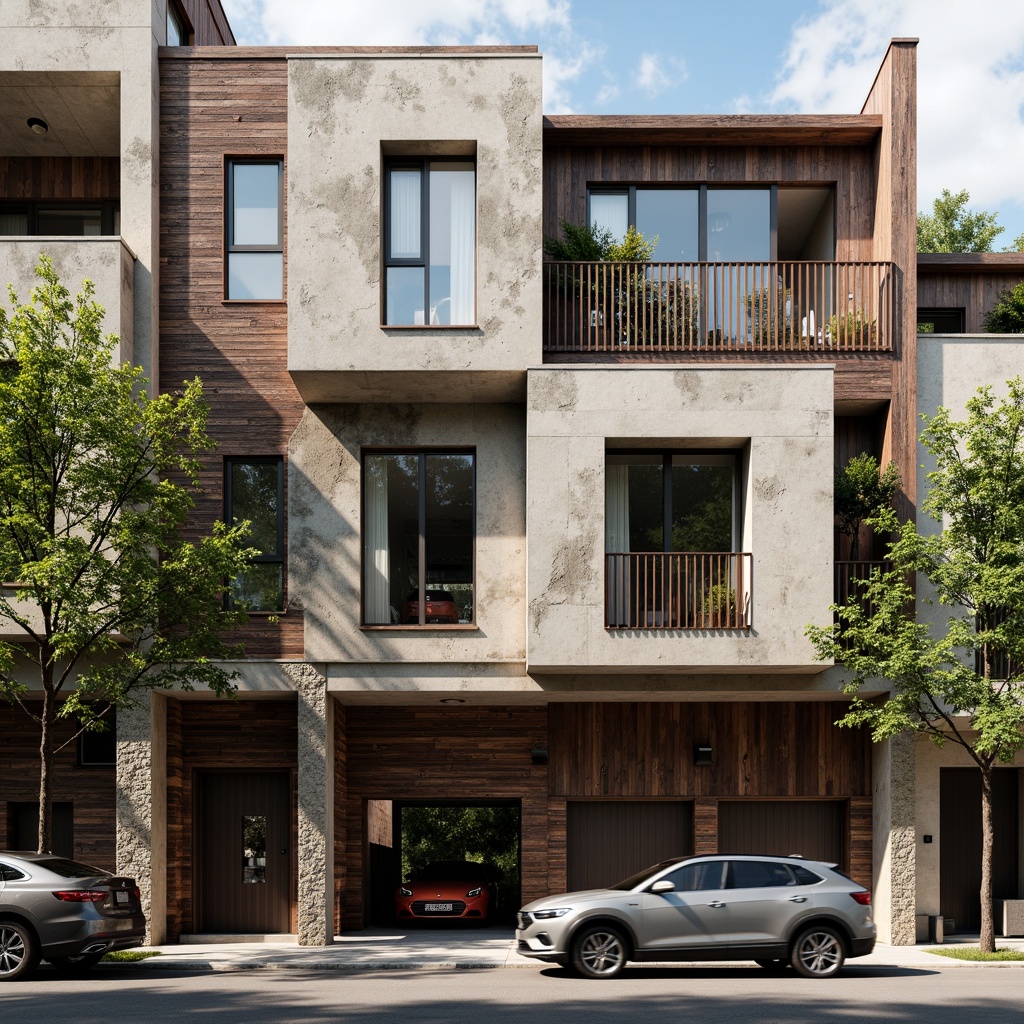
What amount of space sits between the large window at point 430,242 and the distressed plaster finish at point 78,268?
384cm

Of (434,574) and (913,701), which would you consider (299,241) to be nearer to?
(434,574)

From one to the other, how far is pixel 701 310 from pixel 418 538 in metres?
5.57

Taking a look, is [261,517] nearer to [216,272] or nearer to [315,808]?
[216,272]

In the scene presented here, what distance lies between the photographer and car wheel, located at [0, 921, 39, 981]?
14180 millimetres

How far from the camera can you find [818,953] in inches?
575

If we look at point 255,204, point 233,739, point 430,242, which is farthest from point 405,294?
point 233,739

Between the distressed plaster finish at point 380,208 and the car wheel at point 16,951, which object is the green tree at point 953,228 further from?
the car wheel at point 16,951

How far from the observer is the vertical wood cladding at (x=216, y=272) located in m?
19.2

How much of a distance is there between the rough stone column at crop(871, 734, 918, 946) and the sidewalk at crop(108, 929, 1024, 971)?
35cm

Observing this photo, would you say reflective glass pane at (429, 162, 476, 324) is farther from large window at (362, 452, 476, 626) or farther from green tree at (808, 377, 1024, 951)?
green tree at (808, 377, 1024, 951)

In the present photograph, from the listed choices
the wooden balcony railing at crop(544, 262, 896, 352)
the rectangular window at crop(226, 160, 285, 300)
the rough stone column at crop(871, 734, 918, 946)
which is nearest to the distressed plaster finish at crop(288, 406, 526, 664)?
the wooden balcony railing at crop(544, 262, 896, 352)

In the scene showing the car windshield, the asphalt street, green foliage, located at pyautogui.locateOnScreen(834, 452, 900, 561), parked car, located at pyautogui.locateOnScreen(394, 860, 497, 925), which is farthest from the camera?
parked car, located at pyautogui.locateOnScreen(394, 860, 497, 925)

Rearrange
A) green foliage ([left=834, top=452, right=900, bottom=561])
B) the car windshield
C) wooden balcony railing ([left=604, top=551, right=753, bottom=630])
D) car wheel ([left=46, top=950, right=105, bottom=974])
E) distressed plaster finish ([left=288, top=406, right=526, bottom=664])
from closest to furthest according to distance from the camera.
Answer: the car windshield, car wheel ([left=46, top=950, right=105, bottom=974]), wooden balcony railing ([left=604, top=551, right=753, bottom=630]), green foliage ([left=834, top=452, right=900, bottom=561]), distressed plaster finish ([left=288, top=406, right=526, bottom=664])

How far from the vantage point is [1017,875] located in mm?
20422
